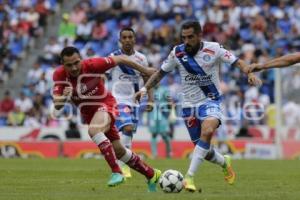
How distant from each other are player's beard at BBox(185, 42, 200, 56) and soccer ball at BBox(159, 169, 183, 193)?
2.07 metres

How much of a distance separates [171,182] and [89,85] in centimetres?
208

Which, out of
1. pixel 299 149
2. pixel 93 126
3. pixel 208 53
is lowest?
pixel 299 149

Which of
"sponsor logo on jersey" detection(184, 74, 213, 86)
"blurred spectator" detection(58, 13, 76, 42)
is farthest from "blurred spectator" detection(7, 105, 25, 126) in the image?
"sponsor logo on jersey" detection(184, 74, 213, 86)

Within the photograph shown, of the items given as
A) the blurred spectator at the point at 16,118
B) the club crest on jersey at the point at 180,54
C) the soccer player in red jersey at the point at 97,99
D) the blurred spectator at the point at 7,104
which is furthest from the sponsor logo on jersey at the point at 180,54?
the blurred spectator at the point at 7,104

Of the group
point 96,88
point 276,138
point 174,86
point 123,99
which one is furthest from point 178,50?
point 174,86

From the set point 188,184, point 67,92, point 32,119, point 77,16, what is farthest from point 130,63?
point 77,16

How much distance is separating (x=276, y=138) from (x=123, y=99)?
10748mm

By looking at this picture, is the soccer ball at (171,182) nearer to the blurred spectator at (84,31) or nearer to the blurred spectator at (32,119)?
the blurred spectator at (32,119)

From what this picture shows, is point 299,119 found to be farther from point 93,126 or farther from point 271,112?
point 93,126

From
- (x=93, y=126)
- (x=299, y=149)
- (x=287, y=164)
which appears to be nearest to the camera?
(x=93, y=126)

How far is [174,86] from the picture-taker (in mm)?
29969

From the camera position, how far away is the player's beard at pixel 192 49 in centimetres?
1384

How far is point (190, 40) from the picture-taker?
13711mm

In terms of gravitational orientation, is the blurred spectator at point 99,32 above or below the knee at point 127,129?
above
